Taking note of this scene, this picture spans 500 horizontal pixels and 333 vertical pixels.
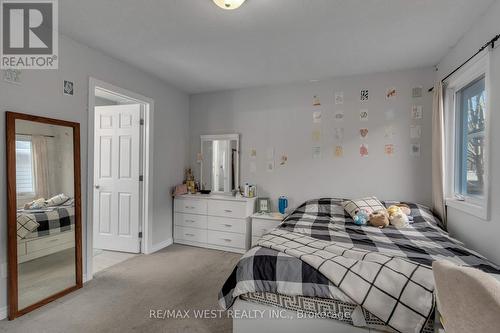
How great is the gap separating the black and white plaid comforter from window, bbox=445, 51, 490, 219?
357 cm

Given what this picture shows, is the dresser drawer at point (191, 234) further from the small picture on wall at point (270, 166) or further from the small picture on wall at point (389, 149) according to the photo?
the small picture on wall at point (389, 149)

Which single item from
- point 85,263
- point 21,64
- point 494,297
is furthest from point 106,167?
point 494,297

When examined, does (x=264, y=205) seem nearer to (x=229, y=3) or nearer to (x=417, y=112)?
(x=417, y=112)

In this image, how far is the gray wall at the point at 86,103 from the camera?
1936mm

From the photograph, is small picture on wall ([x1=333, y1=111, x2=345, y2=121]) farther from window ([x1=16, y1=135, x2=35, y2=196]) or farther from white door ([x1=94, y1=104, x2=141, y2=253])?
window ([x1=16, y1=135, x2=35, y2=196])

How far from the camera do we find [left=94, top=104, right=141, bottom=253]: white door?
128 inches

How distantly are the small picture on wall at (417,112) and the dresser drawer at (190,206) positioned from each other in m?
2.99

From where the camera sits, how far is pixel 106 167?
3.37 metres

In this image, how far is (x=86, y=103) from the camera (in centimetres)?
246

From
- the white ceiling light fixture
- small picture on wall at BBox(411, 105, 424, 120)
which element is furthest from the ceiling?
small picture on wall at BBox(411, 105, 424, 120)

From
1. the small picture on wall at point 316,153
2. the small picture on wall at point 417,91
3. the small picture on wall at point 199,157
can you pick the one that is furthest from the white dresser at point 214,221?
the small picture on wall at point 417,91

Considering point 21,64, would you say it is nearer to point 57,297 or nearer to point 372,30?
point 57,297

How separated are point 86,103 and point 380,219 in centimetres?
320

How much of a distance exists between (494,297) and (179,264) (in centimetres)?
286
